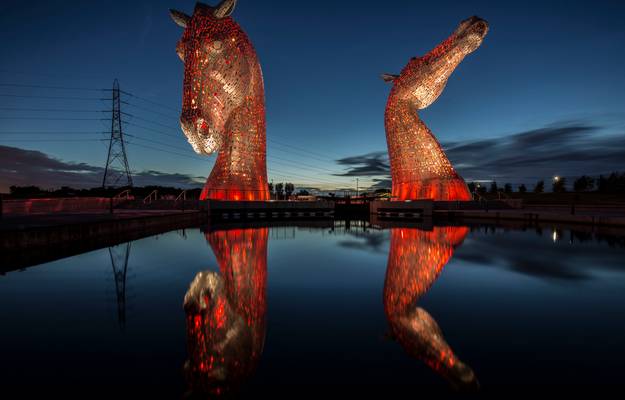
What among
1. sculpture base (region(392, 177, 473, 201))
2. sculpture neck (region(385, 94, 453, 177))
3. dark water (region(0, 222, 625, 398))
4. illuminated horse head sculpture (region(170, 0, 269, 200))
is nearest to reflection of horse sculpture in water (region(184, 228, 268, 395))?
dark water (region(0, 222, 625, 398))

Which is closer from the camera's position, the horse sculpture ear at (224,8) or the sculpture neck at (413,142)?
the horse sculpture ear at (224,8)

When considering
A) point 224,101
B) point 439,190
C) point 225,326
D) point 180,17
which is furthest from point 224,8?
point 439,190

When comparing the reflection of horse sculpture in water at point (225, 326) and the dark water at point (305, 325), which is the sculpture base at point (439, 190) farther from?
the reflection of horse sculpture in water at point (225, 326)

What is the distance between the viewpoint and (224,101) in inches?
833

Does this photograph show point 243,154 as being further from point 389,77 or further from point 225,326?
point 225,326

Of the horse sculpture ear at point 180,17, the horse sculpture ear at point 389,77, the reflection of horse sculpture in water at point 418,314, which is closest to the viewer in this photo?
the reflection of horse sculpture in water at point 418,314

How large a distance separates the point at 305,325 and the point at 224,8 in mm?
17255

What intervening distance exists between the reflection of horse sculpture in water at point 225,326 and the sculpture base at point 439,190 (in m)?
21.9

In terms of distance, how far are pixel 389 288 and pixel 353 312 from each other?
1483 mm

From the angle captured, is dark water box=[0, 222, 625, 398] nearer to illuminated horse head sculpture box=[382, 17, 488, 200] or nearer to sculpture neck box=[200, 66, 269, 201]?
sculpture neck box=[200, 66, 269, 201]

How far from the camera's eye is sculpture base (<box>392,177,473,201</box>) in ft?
89.6

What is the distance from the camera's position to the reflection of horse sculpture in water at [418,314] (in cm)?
329

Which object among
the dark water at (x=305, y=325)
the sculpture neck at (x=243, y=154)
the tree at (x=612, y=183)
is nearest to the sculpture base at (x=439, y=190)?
the sculpture neck at (x=243, y=154)

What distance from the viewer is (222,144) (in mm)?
22594
